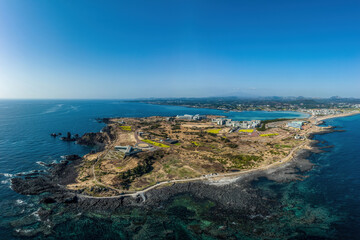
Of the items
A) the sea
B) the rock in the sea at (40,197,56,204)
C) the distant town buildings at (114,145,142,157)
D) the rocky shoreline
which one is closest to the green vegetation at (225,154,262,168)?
the rocky shoreline

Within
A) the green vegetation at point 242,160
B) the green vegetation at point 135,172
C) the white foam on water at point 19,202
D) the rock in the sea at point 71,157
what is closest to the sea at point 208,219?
the white foam on water at point 19,202

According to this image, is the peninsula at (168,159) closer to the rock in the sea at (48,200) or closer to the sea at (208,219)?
the rock in the sea at (48,200)

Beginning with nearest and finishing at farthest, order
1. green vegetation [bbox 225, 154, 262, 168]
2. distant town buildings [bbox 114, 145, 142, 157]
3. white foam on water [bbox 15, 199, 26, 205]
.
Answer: white foam on water [bbox 15, 199, 26, 205], green vegetation [bbox 225, 154, 262, 168], distant town buildings [bbox 114, 145, 142, 157]

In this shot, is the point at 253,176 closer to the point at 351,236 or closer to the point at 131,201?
the point at 351,236

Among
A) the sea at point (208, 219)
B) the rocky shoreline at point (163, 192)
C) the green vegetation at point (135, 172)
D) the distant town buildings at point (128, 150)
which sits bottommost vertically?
the sea at point (208, 219)

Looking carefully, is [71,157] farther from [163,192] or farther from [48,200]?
[163,192]

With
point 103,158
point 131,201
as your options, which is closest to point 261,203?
point 131,201

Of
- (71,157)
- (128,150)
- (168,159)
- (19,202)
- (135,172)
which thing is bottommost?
(19,202)

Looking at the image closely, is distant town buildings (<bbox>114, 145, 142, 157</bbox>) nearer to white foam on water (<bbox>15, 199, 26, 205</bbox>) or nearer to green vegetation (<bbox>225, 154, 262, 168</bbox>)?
white foam on water (<bbox>15, 199, 26, 205</bbox>)

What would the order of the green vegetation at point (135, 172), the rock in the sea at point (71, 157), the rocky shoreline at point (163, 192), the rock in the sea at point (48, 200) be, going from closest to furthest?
the rocky shoreline at point (163, 192)
the rock in the sea at point (48, 200)
the green vegetation at point (135, 172)
the rock in the sea at point (71, 157)

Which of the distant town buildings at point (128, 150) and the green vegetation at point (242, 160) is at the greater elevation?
the distant town buildings at point (128, 150)

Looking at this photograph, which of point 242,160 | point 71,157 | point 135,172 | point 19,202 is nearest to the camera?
point 19,202

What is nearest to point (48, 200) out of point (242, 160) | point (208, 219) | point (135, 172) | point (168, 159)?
point (135, 172)
